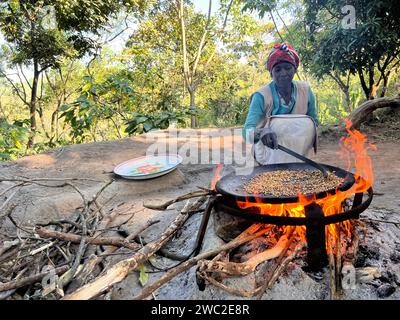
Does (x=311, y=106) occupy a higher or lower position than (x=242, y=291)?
higher

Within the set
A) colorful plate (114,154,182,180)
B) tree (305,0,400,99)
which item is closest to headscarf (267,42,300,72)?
colorful plate (114,154,182,180)

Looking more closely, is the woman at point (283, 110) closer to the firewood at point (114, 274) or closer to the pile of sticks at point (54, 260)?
the firewood at point (114, 274)

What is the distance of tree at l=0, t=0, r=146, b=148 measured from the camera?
737 cm

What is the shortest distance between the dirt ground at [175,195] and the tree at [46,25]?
3368mm

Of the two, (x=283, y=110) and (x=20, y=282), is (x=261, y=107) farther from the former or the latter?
(x=20, y=282)

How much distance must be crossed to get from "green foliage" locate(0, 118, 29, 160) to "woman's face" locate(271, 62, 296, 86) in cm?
583

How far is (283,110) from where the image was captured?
105 inches

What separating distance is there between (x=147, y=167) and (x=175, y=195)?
0.64 meters

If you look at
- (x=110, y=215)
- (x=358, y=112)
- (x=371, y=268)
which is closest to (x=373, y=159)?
(x=358, y=112)

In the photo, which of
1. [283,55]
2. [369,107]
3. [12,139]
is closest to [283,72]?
[283,55]

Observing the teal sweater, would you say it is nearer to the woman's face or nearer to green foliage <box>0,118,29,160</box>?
the woman's face

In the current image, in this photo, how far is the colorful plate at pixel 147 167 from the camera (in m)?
3.76

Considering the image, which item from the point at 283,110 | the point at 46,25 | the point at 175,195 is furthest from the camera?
the point at 46,25
